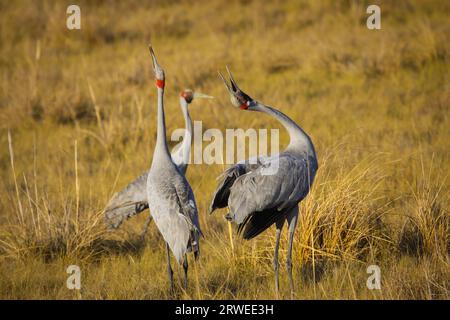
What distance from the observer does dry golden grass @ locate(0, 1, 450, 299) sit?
14.8 feet

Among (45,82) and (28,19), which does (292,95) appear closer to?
(45,82)

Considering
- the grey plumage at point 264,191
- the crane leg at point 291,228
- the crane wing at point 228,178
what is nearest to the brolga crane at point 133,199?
the crane wing at point 228,178

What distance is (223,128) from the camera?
25.4 ft

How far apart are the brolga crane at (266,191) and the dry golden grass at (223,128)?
366 mm

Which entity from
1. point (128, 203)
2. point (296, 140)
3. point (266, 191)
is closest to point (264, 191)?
point (266, 191)

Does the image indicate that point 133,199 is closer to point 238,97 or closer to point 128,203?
point 128,203

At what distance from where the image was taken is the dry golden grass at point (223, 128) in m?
4.52

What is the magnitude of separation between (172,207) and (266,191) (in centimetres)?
59

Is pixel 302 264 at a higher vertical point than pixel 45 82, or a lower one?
lower

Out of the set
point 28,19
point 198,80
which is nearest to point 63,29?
point 28,19

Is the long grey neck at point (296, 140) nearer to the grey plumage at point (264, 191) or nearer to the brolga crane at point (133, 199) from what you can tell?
the grey plumage at point (264, 191)

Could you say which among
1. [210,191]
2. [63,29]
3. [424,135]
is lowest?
[210,191]

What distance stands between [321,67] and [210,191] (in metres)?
3.66

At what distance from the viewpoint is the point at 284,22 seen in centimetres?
1155
